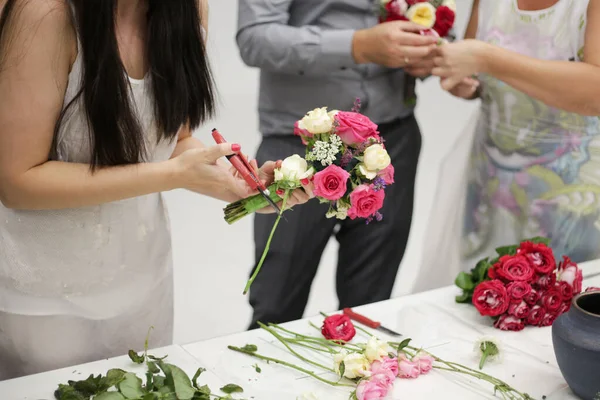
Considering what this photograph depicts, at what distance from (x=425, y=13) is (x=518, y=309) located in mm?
966

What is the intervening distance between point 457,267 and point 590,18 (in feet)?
3.08

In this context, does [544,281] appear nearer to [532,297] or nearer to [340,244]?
[532,297]

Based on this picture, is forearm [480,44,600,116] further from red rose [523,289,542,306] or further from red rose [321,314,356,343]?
red rose [321,314,356,343]

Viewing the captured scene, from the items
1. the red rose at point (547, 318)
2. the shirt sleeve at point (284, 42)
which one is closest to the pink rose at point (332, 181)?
the red rose at point (547, 318)

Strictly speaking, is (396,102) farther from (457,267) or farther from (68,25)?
(68,25)

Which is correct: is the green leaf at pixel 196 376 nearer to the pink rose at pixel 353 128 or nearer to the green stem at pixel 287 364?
the green stem at pixel 287 364

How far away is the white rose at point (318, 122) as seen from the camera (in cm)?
148

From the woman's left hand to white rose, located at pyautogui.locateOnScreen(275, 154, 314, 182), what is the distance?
96cm

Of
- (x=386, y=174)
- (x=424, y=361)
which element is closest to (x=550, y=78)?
(x=386, y=174)

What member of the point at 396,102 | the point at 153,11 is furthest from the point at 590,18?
the point at 153,11

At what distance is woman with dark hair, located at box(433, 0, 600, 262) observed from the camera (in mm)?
2168

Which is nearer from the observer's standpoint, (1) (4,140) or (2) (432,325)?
(1) (4,140)

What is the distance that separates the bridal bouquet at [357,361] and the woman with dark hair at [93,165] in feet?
1.04

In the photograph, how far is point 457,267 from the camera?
2.64m
